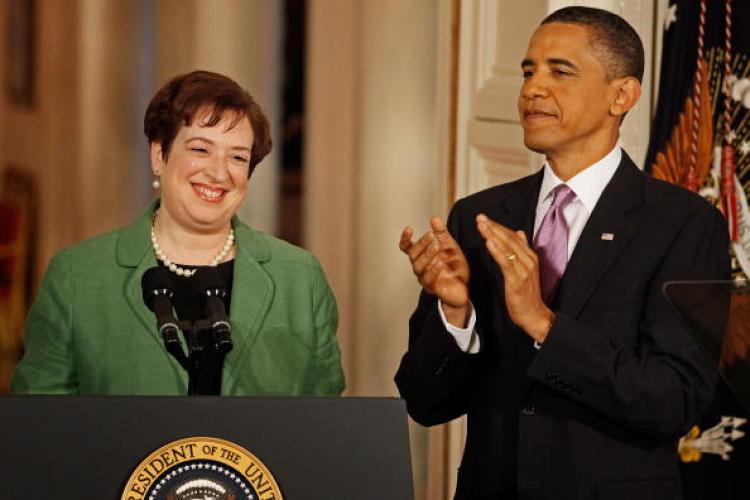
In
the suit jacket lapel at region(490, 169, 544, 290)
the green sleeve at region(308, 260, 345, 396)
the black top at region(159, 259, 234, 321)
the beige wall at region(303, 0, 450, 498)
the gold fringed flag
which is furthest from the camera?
the beige wall at region(303, 0, 450, 498)

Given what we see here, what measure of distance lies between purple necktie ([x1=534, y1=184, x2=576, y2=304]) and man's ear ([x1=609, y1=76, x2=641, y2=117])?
16 centimetres

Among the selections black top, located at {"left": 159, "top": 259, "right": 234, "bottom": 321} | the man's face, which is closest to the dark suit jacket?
the man's face

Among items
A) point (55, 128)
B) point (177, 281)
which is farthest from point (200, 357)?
point (55, 128)

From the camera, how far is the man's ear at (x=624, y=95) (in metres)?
2.59

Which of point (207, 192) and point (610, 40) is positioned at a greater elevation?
point (610, 40)

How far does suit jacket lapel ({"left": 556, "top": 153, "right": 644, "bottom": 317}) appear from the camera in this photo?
2.51 meters

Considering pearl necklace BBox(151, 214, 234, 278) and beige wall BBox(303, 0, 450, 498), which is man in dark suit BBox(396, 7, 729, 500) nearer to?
pearl necklace BBox(151, 214, 234, 278)

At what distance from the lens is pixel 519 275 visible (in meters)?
2.38

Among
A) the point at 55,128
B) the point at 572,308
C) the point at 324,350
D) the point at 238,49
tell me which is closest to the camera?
the point at 572,308

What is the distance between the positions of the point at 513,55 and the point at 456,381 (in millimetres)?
1691

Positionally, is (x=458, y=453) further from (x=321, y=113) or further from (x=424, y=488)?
(x=321, y=113)

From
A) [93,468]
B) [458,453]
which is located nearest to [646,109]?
[458,453]

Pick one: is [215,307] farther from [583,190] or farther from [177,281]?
[583,190]

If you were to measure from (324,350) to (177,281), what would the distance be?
34 centimetres
